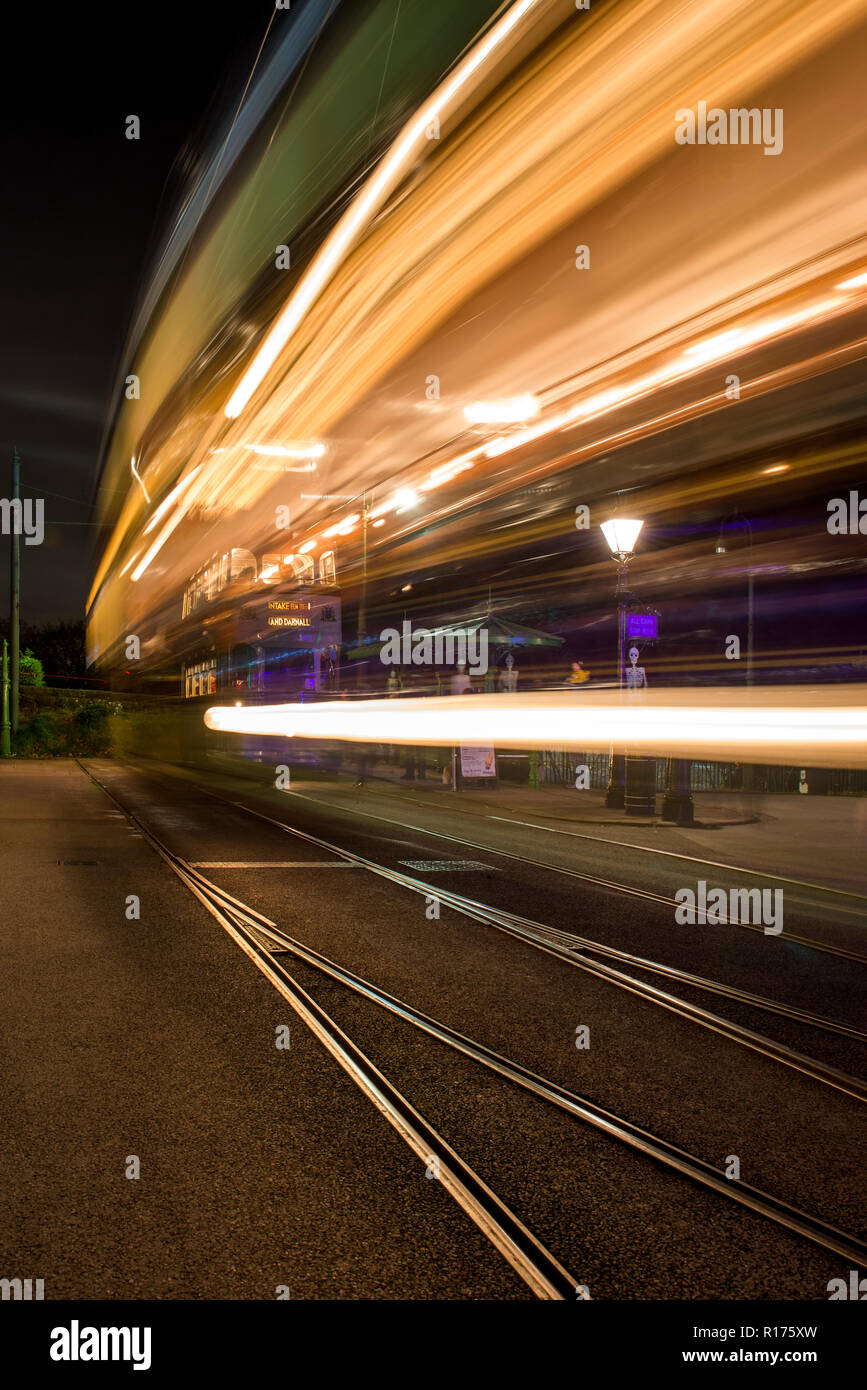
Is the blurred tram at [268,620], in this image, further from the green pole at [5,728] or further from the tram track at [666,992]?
the green pole at [5,728]

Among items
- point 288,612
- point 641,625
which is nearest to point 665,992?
point 641,625

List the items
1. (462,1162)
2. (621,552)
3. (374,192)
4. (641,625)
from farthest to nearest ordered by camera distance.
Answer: (621,552)
(641,625)
(374,192)
(462,1162)

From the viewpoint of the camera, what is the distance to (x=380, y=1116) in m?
4.02

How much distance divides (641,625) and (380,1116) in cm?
1220

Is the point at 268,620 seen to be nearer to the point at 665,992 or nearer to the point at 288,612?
the point at 288,612

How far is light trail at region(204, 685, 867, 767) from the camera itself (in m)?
7.18

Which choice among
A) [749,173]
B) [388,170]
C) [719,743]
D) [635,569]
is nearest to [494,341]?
[388,170]

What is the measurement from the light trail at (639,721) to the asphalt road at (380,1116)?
1513 millimetres

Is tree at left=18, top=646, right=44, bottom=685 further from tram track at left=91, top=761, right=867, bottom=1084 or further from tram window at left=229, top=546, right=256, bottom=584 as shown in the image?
tram track at left=91, top=761, right=867, bottom=1084

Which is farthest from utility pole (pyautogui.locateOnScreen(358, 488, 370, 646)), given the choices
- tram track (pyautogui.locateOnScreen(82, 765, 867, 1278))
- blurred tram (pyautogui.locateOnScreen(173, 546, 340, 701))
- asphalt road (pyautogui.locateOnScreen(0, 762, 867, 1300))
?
tram track (pyautogui.locateOnScreen(82, 765, 867, 1278))

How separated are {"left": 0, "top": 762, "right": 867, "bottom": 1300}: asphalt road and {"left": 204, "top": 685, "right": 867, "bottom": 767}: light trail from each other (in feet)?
4.96

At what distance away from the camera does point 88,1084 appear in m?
4.27

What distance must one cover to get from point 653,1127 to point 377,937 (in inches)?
138
